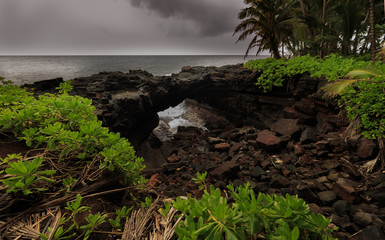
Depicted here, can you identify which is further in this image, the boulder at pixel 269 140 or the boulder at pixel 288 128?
the boulder at pixel 288 128

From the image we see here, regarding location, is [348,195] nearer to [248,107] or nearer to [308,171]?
[308,171]

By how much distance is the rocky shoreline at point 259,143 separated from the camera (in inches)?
140

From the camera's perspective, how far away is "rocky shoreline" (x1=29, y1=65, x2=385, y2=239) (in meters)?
3.56

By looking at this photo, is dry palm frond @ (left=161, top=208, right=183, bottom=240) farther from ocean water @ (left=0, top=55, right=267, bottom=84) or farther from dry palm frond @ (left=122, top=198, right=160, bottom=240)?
ocean water @ (left=0, top=55, right=267, bottom=84)

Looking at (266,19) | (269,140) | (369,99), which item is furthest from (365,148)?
(266,19)

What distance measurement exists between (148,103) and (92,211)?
8410mm

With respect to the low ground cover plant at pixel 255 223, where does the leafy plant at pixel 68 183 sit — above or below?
below

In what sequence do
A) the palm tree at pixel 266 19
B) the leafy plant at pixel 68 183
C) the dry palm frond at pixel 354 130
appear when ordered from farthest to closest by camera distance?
the palm tree at pixel 266 19 → the dry palm frond at pixel 354 130 → the leafy plant at pixel 68 183

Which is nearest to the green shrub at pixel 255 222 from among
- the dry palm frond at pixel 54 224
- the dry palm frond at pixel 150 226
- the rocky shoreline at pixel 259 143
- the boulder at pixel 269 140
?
the dry palm frond at pixel 150 226

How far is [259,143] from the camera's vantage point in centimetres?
668

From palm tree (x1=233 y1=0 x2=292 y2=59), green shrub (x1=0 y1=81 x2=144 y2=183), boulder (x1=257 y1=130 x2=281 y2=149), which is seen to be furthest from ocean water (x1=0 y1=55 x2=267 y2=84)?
palm tree (x1=233 y1=0 x2=292 y2=59)

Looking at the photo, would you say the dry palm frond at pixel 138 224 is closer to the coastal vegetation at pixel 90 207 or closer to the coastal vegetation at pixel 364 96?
the coastal vegetation at pixel 90 207

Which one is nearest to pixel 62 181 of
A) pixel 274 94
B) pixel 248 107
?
pixel 274 94

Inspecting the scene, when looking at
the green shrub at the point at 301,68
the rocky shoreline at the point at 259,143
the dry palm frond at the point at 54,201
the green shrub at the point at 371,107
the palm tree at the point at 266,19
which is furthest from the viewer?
the palm tree at the point at 266,19
